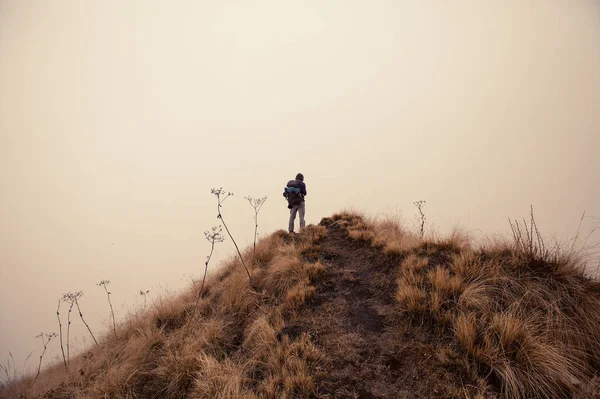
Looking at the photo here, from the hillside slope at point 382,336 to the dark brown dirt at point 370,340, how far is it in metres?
0.02

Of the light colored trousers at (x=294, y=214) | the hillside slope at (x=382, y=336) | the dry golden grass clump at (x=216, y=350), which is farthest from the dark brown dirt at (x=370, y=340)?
the light colored trousers at (x=294, y=214)

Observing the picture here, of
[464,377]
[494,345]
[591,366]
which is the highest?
[494,345]

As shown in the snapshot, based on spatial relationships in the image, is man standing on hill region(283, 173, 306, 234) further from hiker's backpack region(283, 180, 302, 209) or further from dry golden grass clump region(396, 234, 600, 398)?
dry golden grass clump region(396, 234, 600, 398)

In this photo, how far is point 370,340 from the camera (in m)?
4.31

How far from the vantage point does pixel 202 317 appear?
19.0ft

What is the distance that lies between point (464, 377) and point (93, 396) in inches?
223

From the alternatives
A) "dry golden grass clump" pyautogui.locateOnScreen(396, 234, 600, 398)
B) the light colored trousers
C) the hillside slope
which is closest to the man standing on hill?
the light colored trousers

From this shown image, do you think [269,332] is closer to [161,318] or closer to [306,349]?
[306,349]

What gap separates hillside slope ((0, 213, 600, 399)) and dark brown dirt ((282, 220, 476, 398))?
2 cm

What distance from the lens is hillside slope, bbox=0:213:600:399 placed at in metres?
3.28

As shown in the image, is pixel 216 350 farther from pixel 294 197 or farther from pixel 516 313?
pixel 294 197

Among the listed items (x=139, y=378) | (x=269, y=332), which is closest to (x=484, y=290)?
(x=269, y=332)

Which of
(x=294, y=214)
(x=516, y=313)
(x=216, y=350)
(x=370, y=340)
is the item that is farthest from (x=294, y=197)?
(x=516, y=313)

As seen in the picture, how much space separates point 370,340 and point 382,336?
0.23m
